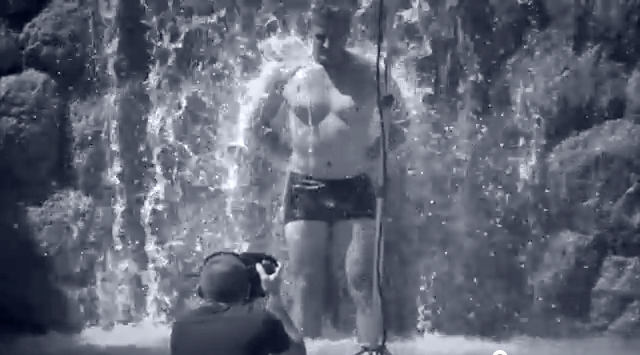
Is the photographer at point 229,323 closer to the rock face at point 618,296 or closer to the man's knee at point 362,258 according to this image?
the man's knee at point 362,258

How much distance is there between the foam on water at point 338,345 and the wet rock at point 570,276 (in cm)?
18

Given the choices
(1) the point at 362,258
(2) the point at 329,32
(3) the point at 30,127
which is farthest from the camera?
(3) the point at 30,127

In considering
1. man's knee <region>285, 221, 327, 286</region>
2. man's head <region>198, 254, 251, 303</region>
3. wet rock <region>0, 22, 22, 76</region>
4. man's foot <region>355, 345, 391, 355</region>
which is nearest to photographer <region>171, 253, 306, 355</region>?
man's head <region>198, 254, 251, 303</region>

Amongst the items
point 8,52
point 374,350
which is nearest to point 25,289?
point 8,52

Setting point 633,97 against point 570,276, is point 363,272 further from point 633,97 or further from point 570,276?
point 633,97

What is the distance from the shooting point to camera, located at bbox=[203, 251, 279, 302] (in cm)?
254

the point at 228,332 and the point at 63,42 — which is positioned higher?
the point at 63,42

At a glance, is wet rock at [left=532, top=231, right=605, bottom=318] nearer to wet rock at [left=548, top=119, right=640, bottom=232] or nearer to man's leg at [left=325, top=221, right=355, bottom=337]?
wet rock at [left=548, top=119, right=640, bottom=232]

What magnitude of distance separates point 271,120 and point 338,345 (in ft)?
3.93

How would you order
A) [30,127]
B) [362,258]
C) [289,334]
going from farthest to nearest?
1. [30,127]
2. [362,258]
3. [289,334]

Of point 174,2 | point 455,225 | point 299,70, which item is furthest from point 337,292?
point 174,2

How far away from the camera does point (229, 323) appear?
2.43 metres

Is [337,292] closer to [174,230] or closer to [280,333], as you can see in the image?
[174,230]

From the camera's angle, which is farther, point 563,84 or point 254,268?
point 563,84
